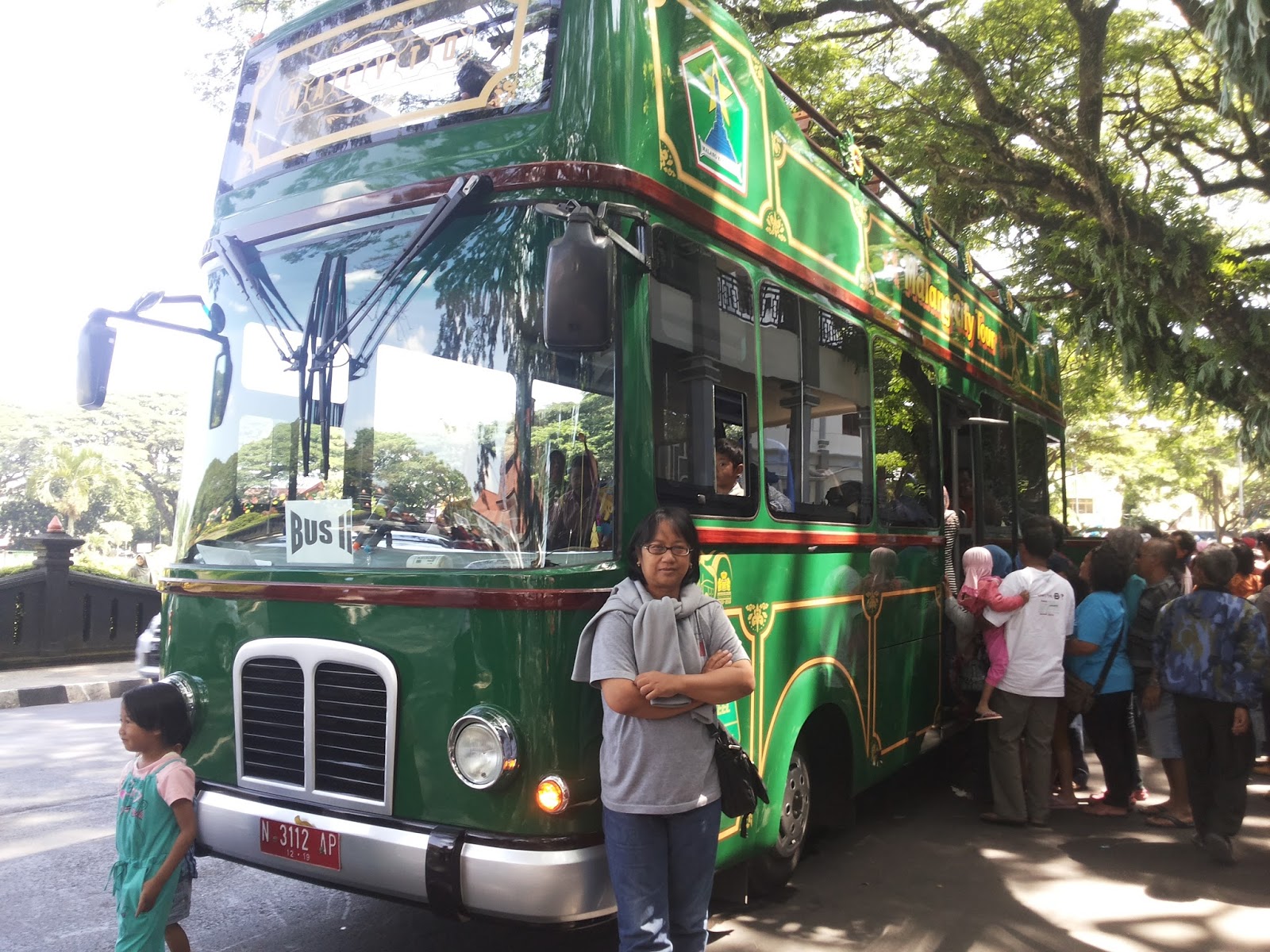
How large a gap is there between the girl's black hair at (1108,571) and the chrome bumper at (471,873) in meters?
4.34

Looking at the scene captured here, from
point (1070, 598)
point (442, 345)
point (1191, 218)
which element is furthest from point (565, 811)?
point (1191, 218)

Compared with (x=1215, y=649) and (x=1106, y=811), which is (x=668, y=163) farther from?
(x=1106, y=811)

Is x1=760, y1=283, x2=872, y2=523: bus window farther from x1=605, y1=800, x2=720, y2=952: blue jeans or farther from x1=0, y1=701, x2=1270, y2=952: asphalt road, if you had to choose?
x1=0, y1=701, x2=1270, y2=952: asphalt road

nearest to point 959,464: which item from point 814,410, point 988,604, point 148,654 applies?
point 988,604

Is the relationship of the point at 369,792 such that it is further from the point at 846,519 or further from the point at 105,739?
the point at 105,739

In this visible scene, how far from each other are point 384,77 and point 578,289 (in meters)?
1.57

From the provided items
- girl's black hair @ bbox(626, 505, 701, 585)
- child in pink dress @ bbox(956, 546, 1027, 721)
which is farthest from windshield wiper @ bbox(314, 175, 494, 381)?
child in pink dress @ bbox(956, 546, 1027, 721)

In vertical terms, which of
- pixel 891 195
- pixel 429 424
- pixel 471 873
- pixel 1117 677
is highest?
pixel 891 195

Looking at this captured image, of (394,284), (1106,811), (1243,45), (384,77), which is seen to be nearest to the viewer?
(394,284)

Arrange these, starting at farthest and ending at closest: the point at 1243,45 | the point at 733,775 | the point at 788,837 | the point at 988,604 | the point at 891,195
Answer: the point at 891,195, the point at 1243,45, the point at 988,604, the point at 788,837, the point at 733,775

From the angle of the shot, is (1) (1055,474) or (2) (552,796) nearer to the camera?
(2) (552,796)

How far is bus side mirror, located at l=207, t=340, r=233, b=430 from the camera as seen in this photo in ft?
14.0

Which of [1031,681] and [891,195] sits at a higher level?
[891,195]

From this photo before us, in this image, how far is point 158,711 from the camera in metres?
3.46
